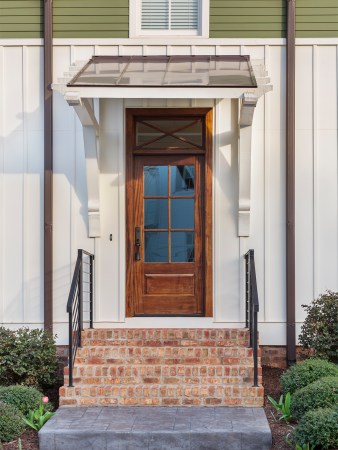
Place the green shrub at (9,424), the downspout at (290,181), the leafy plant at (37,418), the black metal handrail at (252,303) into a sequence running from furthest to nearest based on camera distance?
the downspout at (290,181)
the black metal handrail at (252,303)
the leafy plant at (37,418)
the green shrub at (9,424)

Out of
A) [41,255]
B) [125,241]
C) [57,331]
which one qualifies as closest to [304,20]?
[125,241]

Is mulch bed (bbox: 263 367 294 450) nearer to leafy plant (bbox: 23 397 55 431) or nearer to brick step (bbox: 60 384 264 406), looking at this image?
brick step (bbox: 60 384 264 406)

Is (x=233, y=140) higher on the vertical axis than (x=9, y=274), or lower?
higher

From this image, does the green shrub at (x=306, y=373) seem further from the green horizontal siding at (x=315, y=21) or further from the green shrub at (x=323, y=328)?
the green horizontal siding at (x=315, y=21)

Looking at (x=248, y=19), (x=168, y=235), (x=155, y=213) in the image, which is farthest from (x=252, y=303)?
(x=248, y=19)

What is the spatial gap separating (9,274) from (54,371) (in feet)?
4.53

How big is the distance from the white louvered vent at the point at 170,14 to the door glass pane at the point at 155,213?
211 cm

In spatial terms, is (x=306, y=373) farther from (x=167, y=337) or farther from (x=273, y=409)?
(x=167, y=337)

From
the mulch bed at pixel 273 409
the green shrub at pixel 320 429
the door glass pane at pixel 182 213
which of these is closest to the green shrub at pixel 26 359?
the door glass pane at pixel 182 213

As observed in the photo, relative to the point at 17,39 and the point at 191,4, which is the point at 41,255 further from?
the point at 191,4

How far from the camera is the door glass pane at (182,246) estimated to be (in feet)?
27.6

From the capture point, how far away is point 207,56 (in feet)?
26.8

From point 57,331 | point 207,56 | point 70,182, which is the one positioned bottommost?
point 57,331

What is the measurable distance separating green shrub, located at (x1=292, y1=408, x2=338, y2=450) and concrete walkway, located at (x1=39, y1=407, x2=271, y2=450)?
0.41 m
